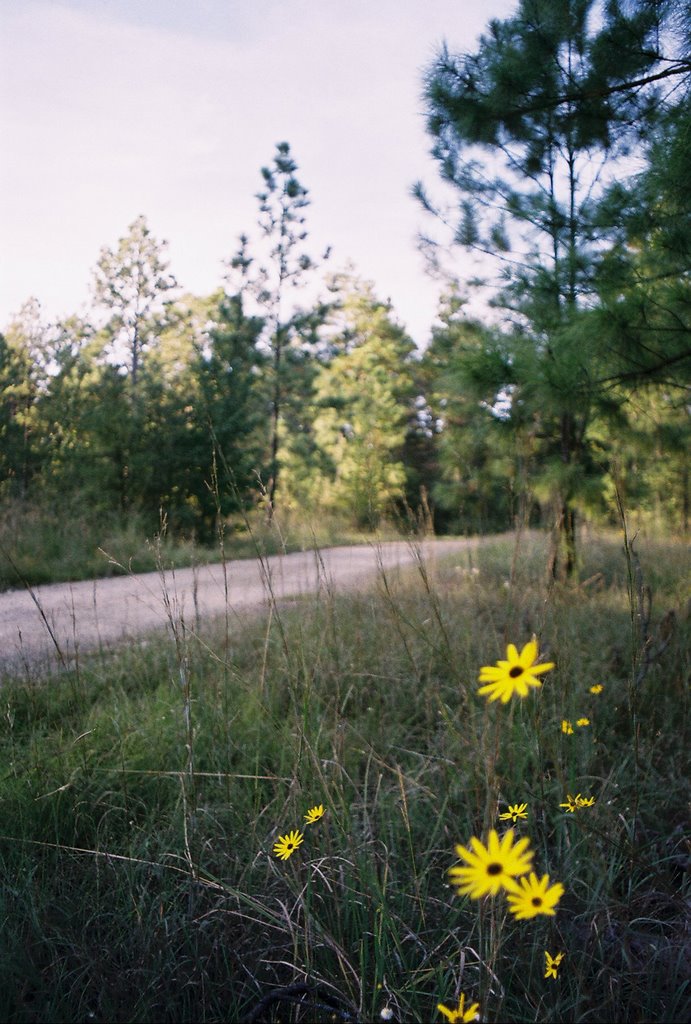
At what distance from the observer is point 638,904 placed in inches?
61.1

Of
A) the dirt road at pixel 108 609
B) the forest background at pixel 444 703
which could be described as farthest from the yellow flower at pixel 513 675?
the dirt road at pixel 108 609

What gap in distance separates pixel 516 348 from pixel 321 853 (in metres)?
3.34

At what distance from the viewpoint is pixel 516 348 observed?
4.16 meters

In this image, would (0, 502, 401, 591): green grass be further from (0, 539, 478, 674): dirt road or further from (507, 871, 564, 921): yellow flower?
(507, 871, 564, 921): yellow flower

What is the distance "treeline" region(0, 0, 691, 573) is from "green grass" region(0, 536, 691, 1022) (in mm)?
Result: 692

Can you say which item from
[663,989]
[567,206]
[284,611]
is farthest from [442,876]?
[567,206]

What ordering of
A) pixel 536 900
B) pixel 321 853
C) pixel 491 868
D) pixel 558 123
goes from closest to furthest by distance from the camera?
pixel 491 868
pixel 536 900
pixel 321 853
pixel 558 123

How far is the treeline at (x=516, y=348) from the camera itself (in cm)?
335

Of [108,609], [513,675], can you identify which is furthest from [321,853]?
[108,609]

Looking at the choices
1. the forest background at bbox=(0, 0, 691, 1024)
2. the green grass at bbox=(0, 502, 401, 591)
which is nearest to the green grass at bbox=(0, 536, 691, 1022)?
the forest background at bbox=(0, 0, 691, 1024)

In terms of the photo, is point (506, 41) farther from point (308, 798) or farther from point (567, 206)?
point (308, 798)

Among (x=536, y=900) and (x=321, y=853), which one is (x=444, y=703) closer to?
(x=321, y=853)

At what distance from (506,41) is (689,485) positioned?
35.4ft

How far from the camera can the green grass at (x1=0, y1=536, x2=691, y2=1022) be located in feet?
3.81
